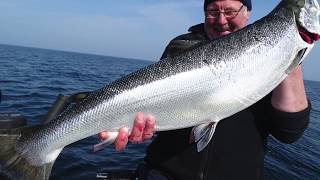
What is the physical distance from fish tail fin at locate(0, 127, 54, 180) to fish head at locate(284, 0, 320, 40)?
11.0ft

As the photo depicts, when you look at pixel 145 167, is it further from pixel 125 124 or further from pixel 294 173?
pixel 294 173

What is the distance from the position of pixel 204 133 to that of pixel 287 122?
102 centimetres

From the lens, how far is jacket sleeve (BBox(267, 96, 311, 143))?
4202 mm

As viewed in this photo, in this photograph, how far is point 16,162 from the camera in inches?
167

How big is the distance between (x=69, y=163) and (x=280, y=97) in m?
8.11

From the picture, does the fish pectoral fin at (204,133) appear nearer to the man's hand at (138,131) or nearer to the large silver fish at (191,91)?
the large silver fish at (191,91)

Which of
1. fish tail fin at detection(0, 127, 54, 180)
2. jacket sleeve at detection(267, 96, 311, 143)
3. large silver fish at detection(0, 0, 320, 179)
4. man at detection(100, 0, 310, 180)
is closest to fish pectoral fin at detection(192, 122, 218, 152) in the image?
large silver fish at detection(0, 0, 320, 179)

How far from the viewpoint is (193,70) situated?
414cm

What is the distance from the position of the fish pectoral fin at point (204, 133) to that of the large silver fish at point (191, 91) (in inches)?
0.5

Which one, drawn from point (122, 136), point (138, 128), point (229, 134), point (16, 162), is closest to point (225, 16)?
point (229, 134)

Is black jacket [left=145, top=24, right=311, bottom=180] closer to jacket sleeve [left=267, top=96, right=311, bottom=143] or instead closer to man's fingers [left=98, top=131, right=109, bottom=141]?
jacket sleeve [left=267, top=96, right=311, bottom=143]

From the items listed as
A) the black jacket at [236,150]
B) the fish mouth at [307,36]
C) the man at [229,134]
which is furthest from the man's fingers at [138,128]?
the fish mouth at [307,36]

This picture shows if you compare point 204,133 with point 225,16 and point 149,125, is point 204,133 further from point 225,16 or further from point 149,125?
point 225,16

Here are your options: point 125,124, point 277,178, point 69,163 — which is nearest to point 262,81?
point 125,124
